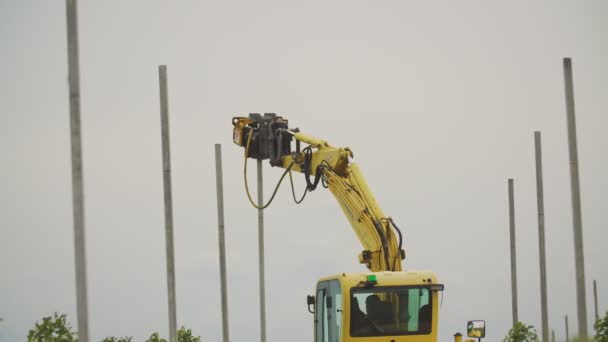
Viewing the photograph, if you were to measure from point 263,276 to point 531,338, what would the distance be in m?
10.9

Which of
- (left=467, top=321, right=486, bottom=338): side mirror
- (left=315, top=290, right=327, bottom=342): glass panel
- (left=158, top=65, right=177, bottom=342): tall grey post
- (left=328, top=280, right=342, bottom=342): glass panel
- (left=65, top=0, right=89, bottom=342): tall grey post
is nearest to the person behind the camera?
(left=467, top=321, right=486, bottom=338): side mirror

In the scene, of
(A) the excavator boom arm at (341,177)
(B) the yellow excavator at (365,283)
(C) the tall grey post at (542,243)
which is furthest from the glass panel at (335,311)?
(C) the tall grey post at (542,243)

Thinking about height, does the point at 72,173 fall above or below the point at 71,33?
below

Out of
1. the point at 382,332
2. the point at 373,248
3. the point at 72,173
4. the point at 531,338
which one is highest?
the point at 72,173

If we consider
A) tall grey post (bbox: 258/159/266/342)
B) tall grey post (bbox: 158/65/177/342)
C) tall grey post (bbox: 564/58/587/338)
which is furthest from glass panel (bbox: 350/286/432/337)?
tall grey post (bbox: 258/159/266/342)

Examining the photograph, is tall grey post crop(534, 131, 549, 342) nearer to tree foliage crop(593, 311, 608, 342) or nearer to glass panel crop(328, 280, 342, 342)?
tree foliage crop(593, 311, 608, 342)

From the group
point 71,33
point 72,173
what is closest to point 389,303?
point 72,173

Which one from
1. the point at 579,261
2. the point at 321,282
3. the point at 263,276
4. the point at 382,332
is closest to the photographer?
the point at 382,332

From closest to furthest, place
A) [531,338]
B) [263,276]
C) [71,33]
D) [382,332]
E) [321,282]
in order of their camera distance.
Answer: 1. [382,332]
2. [321,282]
3. [71,33]
4. [263,276]
5. [531,338]

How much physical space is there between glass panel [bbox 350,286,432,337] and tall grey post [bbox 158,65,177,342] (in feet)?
39.8

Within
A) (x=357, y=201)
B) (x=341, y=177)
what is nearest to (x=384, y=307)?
(x=357, y=201)

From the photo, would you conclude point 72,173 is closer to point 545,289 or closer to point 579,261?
point 579,261

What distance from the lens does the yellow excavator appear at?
64.0 ft

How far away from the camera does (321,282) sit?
21.0 m
